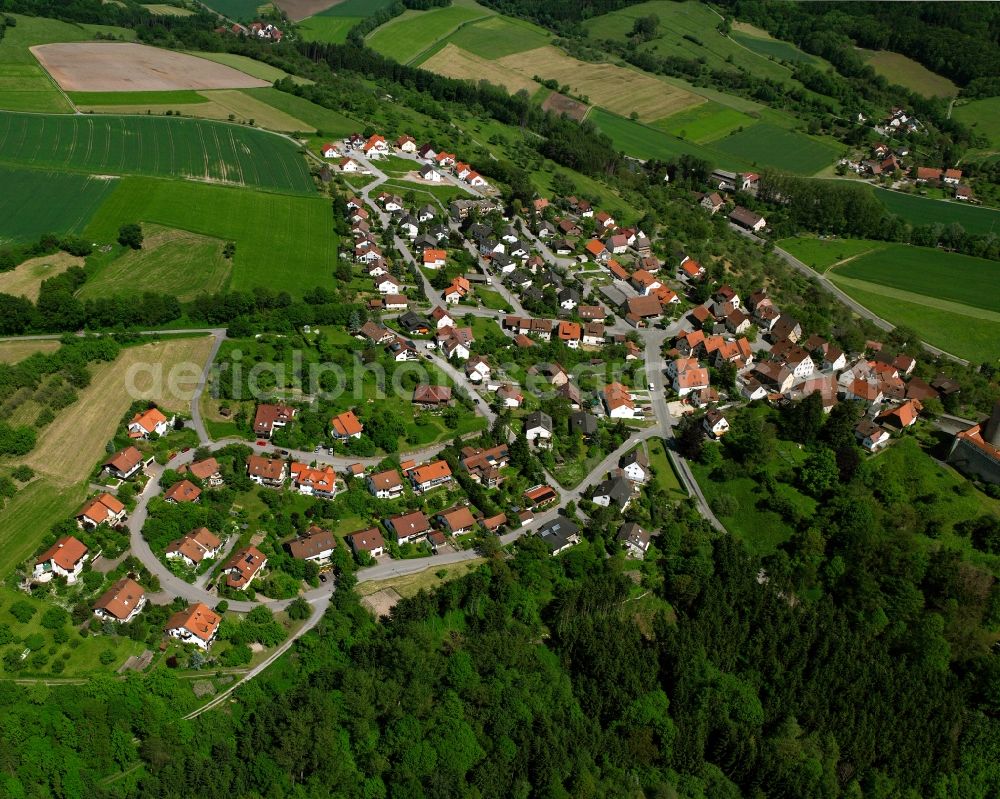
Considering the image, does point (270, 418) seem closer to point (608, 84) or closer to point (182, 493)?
point (182, 493)

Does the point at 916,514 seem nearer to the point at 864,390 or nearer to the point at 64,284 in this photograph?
the point at 864,390

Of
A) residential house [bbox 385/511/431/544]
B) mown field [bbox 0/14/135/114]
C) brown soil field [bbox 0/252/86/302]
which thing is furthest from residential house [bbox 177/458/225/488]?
mown field [bbox 0/14/135/114]

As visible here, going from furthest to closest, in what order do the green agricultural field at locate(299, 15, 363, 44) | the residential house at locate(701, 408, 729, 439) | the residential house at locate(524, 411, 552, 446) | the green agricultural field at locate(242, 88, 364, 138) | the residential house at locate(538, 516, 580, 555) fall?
the green agricultural field at locate(299, 15, 363, 44)
the green agricultural field at locate(242, 88, 364, 138)
the residential house at locate(701, 408, 729, 439)
the residential house at locate(524, 411, 552, 446)
the residential house at locate(538, 516, 580, 555)

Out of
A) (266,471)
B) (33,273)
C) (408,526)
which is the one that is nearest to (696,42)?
(33,273)

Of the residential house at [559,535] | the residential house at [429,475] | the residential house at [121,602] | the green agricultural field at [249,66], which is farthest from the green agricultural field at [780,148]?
the residential house at [121,602]

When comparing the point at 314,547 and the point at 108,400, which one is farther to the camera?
the point at 108,400

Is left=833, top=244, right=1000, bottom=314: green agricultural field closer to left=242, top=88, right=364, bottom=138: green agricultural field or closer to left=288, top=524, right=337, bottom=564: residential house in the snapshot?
left=242, top=88, right=364, bottom=138: green agricultural field
